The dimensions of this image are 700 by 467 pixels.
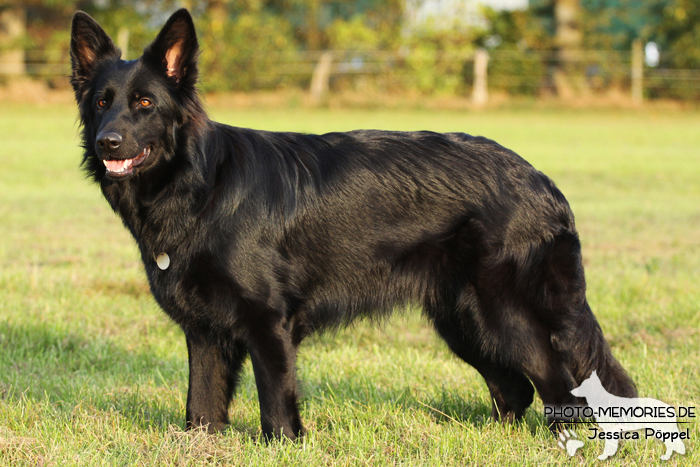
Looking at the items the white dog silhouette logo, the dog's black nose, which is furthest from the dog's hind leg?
the white dog silhouette logo

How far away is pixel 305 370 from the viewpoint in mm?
4562

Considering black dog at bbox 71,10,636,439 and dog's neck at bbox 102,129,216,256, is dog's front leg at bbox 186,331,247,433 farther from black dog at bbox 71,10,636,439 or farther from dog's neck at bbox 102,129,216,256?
dog's neck at bbox 102,129,216,256

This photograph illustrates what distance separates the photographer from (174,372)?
4477mm

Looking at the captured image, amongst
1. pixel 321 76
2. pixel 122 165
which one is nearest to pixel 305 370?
pixel 122 165

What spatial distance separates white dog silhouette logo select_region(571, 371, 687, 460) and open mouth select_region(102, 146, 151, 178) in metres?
2.33

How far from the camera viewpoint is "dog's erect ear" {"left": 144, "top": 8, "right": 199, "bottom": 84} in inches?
131

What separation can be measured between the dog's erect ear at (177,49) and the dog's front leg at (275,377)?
1260mm

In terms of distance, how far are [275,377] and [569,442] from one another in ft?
4.65

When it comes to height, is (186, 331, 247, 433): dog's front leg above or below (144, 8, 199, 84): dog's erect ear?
below

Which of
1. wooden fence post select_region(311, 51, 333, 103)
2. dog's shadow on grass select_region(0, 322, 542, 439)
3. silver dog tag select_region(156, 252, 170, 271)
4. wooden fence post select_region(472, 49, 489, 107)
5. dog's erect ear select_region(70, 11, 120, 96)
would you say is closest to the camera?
silver dog tag select_region(156, 252, 170, 271)

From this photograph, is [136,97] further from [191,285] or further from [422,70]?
[422,70]

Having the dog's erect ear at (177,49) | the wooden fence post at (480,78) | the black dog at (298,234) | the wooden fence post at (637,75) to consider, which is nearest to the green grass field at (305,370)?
the black dog at (298,234)

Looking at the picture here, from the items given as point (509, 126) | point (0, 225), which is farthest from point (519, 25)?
point (0, 225)

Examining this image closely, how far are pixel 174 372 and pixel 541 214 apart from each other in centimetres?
246
